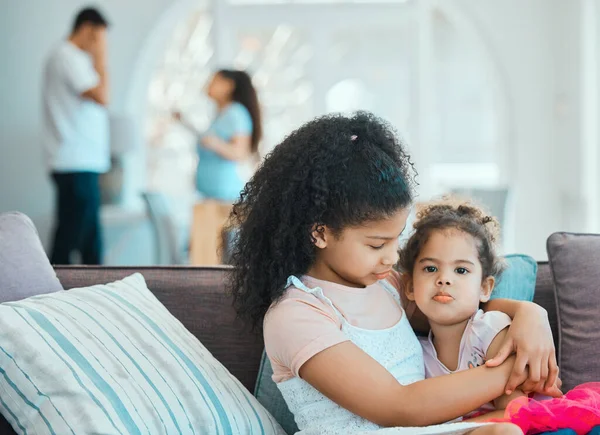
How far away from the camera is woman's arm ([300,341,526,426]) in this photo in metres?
1.36

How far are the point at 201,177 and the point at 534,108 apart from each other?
3.05 m

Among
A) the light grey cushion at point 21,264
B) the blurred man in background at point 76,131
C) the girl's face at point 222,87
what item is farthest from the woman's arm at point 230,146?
the light grey cushion at point 21,264

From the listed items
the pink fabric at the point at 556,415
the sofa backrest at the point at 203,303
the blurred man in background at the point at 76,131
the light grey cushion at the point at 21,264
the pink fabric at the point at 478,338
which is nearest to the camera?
the pink fabric at the point at 556,415

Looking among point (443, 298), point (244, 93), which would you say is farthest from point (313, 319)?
point (244, 93)

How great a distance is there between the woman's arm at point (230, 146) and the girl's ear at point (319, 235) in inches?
123

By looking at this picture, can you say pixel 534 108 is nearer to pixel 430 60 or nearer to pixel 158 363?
pixel 430 60

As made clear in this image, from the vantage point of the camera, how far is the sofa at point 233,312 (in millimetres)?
1666

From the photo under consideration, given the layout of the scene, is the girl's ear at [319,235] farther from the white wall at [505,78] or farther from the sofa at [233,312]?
the white wall at [505,78]

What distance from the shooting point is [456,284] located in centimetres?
154

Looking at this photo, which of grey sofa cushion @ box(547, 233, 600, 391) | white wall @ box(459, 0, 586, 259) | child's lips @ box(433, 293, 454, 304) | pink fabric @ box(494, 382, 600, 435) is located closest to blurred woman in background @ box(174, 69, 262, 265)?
white wall @ box(459, 0, 586, 259)

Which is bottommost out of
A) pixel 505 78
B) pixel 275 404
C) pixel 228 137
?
pixel 275 404

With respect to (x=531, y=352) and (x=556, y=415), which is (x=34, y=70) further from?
(x=556, y=415)

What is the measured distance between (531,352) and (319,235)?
15.7 inches

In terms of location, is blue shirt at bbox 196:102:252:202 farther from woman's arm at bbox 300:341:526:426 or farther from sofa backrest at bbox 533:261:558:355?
woman's arm at bbox 300:341:526:426
